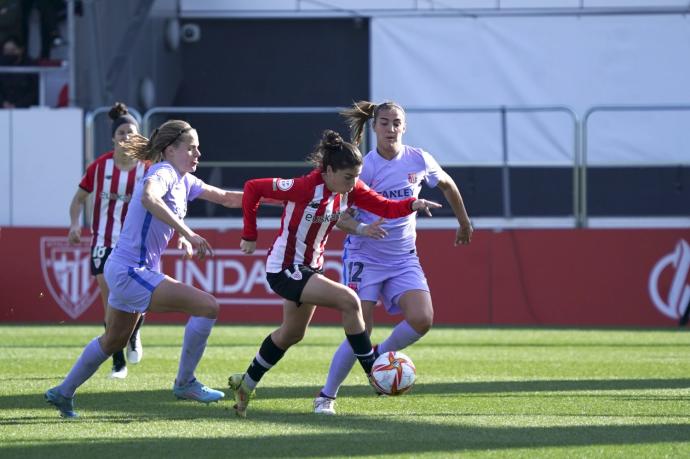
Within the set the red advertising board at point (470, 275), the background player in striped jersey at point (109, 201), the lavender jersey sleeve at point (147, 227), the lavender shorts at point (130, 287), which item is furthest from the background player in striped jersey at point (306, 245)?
the red advertising board at point (470, 275)

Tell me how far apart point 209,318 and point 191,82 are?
15.8 m

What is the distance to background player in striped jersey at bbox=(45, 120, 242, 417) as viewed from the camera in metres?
8.38

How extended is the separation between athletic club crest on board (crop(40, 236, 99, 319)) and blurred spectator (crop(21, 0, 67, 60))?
472 centimetres

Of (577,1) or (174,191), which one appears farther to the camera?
(577,1)

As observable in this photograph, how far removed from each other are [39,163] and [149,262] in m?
10.6

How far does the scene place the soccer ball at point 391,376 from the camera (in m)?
8.29

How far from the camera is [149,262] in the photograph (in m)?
8.58

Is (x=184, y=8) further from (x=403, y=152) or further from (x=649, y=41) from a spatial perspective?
(x=403, y=152)

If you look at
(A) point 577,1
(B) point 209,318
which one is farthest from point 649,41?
(B) point 209,318

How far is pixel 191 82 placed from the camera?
24172 millimetres

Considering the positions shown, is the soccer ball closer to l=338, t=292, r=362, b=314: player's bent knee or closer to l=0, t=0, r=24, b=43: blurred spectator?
l=338, t=292, r=362, b=314: player's bent knee

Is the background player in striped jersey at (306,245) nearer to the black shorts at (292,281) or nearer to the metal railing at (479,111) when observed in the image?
the black shorts at (292,281)

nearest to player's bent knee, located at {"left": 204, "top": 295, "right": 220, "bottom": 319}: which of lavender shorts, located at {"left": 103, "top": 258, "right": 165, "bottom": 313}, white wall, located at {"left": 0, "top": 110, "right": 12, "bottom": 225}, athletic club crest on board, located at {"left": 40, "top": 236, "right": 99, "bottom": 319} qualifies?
lavender shorts, located at {"left": 103, "top": 258, "right": 165, "bottom": 313}

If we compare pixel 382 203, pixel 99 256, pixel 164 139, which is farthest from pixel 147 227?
pixel 99 256
